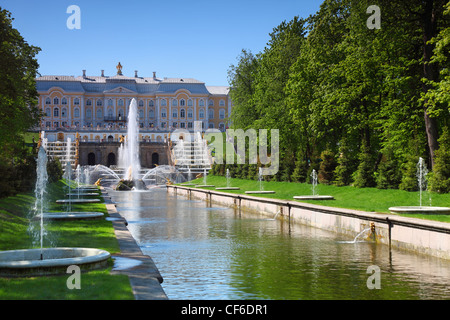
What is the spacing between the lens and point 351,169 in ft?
101

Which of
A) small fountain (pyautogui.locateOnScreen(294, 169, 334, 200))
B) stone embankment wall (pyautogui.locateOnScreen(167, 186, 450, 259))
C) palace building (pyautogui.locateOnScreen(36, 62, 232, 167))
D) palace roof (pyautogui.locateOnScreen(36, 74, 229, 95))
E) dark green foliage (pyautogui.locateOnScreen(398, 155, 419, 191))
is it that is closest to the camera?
stone embankment wall (pyautogui.locateOnScreen(167, 186, 450, 259))

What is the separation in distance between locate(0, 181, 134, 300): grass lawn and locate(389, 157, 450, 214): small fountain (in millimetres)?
8660

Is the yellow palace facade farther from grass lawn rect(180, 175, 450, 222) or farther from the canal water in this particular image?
the canal water

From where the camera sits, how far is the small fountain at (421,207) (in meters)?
16.8

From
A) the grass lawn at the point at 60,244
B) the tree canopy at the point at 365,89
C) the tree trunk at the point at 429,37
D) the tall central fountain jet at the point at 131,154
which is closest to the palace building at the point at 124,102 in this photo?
the tall central fountain jet at the point at 131,154

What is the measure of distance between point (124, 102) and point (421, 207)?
378 feet

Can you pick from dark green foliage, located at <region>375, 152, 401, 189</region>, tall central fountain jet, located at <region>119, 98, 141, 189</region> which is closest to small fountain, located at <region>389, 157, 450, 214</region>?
dark green foliage, located at <region>375, 152, 401, 189</region>

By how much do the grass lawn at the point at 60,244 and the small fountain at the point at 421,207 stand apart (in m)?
8.66

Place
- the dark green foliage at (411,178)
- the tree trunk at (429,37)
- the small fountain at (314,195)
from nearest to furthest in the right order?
the dark green foliage at (411,178)
the tree trunk at (429,37)
the small fountain at (314,195)

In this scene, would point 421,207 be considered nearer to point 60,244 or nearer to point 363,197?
point 363,197

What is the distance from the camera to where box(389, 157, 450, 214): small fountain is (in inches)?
663

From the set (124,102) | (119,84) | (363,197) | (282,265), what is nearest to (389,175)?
(363,197)

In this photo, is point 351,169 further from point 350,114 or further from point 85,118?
point 85,118

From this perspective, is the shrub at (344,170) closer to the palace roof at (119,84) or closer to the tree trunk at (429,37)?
the tree trunk at (429,37)
